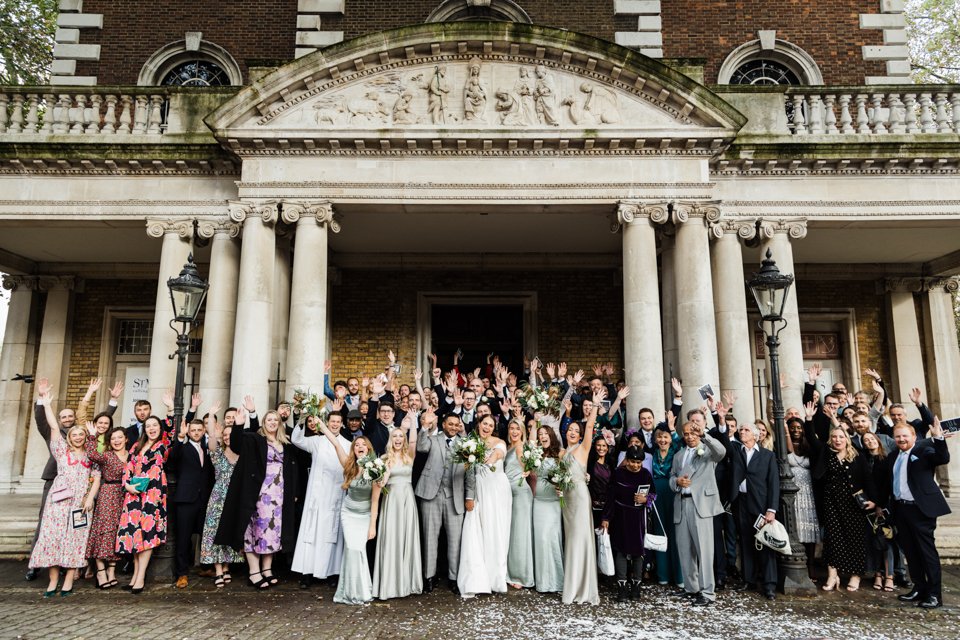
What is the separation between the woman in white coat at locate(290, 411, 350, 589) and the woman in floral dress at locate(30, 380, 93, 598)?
225 cm

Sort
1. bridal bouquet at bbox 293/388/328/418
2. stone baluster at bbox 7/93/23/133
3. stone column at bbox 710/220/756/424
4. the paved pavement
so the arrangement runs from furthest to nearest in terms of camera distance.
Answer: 1. stone baluster at bbox 7/93/23/133
2. stone column at bbox 710/220/756/424
3. bridal bouquet at bbox 293/388/328/418
4. the paved pavement

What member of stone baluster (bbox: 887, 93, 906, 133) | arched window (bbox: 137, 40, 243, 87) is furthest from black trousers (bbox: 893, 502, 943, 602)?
arched window (bbox: 137, 40, 243, 87)

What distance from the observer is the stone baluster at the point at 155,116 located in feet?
33.9

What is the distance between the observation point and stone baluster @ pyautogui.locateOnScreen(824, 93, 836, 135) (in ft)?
33.1

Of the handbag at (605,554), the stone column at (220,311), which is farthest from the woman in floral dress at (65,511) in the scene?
the handbag at (605,554)

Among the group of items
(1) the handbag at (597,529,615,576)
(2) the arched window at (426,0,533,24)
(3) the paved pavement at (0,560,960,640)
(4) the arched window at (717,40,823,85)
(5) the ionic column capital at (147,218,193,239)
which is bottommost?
(3) the paved pavement at (0,560,960,640)

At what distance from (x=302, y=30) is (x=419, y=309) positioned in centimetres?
692

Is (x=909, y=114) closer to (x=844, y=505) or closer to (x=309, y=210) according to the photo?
(x=844, y=505)

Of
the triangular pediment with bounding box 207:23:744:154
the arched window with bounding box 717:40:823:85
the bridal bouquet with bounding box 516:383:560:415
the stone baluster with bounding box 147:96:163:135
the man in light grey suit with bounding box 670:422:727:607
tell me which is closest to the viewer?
the man in light grey suit with bounding box 670:422:727:607

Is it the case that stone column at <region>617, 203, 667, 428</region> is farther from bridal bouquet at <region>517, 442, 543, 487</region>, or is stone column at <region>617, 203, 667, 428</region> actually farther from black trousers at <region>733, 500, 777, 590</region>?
bridal bouquet at <region>517, 442, 543, 487</region>

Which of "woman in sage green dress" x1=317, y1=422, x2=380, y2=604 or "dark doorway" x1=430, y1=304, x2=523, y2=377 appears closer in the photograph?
"woman in sage green dress" x1=317, y1=422, x2=380, y2=604

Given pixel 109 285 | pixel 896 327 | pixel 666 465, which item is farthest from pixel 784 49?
pixel 109 285

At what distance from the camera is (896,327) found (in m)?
13.6

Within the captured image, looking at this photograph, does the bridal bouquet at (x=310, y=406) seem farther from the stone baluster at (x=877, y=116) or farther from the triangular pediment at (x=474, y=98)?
the stone baluster at (x=877, y=116)
